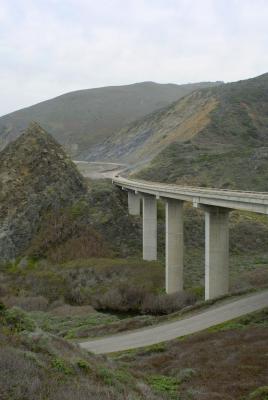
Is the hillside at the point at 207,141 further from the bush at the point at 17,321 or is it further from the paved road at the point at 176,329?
the bush at the point at 17,321

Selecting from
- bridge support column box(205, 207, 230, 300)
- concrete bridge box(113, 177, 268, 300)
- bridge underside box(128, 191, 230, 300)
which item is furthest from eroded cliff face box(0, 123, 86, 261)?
bridge support column box(205, 207, 230, 300)

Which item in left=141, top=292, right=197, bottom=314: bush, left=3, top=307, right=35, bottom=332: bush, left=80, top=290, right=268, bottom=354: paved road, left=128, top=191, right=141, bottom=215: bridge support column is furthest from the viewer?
left=128, top=191, right=141, bottom=215: bridge support column

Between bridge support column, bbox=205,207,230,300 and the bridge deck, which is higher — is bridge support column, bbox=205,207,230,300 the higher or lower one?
the lower one

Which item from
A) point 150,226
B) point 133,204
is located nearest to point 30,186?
point 133,204

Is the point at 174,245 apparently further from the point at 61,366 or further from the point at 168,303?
the point at 61,366

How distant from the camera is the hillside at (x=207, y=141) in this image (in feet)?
254

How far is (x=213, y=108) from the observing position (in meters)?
107

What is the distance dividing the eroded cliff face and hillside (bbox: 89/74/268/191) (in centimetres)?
2057

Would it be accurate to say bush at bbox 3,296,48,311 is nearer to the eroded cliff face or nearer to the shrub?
the eroded cliff face

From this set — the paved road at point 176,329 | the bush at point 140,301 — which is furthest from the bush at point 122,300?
the paved road at point 176,329

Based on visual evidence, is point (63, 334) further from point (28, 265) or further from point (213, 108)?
point (213, 108)

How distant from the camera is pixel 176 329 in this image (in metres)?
28.0

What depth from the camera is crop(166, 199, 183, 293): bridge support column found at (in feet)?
139

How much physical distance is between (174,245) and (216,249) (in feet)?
30.1
